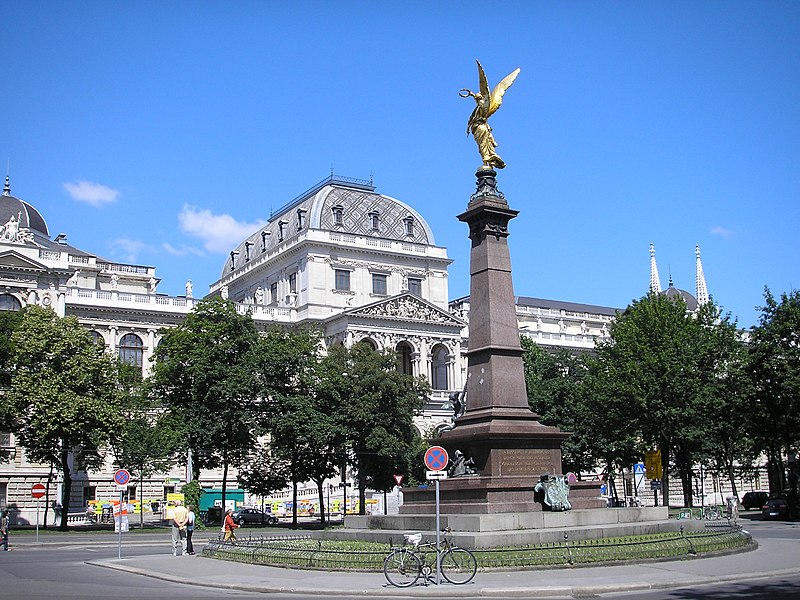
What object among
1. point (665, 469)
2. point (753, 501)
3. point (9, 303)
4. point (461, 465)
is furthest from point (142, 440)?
point (753, 501)

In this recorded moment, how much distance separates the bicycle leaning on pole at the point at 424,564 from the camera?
19531 mm

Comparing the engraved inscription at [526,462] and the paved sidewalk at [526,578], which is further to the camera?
the engraved inscription at [526,462]

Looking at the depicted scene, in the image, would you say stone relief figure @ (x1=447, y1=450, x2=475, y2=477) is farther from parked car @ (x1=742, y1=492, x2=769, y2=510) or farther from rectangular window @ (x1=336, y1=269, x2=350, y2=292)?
rectangular window @ (x1=336, y1=269, x2=350, y2=292)

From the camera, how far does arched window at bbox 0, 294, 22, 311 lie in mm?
73125

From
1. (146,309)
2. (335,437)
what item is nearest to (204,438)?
(335,437)

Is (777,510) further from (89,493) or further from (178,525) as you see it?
(89,493)

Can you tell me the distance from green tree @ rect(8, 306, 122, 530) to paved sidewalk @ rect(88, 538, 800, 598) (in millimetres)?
32136

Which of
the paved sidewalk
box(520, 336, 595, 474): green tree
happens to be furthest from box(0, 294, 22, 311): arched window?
the paved sidewalk

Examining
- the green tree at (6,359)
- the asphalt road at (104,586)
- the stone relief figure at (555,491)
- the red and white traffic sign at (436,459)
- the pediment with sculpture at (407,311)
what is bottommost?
the asphalt road at (104,586)

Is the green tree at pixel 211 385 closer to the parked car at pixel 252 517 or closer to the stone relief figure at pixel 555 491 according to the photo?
the parked car at pixel 252 517

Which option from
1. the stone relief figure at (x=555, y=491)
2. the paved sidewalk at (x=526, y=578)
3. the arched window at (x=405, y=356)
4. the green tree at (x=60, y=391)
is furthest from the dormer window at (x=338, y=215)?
the paved sidewalk at (x=526, y=578)

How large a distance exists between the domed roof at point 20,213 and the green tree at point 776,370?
220ft

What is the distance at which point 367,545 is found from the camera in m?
25.5

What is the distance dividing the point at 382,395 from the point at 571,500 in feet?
112
